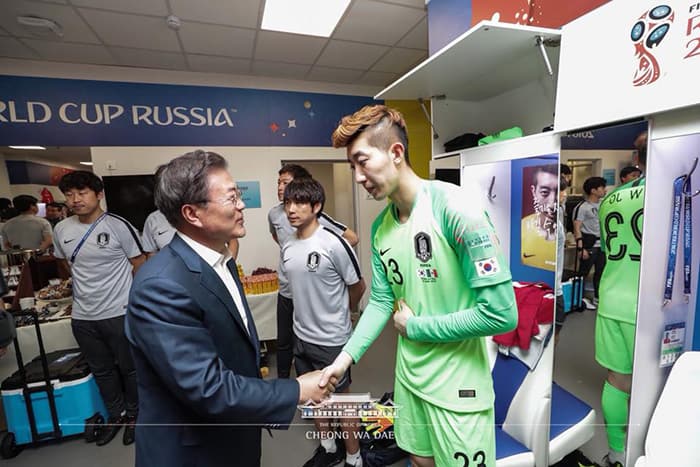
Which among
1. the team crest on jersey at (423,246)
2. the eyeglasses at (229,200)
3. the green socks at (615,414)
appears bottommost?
the green socks at (615,414)

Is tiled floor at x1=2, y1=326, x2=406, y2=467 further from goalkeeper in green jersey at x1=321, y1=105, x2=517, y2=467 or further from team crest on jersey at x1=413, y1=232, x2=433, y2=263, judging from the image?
team crest on jersey at x1=413, y1=232, x2=433, y2=263

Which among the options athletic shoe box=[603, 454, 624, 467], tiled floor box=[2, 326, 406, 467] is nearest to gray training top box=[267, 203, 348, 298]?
tiled floor box=[2, 326, 406, 467]

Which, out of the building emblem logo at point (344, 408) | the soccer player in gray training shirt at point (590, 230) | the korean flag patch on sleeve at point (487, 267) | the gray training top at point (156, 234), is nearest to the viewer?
the korean flag patch on sleeve at point (487, 267)

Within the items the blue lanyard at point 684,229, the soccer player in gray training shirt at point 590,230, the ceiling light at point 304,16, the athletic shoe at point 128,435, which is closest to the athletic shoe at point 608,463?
the soccer player in gray training shirt at point 590,230

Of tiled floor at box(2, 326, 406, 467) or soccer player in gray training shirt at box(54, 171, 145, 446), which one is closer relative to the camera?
tiled floor at box(2, 326, 406, 467)

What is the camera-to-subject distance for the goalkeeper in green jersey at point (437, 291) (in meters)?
0.98

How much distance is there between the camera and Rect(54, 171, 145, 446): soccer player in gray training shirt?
2312 millimetres

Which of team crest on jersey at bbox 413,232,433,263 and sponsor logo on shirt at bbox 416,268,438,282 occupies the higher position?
team crest on jersey at bbox 413,232,433,263

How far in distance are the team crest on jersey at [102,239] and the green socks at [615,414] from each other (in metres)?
3.13

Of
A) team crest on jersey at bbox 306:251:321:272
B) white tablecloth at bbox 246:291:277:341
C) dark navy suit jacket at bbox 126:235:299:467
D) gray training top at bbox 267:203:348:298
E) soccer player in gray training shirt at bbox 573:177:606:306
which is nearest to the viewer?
dark navy suit jacket at bbox 126:235:299:467

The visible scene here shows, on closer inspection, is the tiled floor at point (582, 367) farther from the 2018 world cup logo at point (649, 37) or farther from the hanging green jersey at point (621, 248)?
the 2018 world cup logo at point (649, 37)

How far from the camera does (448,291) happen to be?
107 centimetres

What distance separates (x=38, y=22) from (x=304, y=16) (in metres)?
2.23

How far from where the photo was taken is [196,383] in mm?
835
